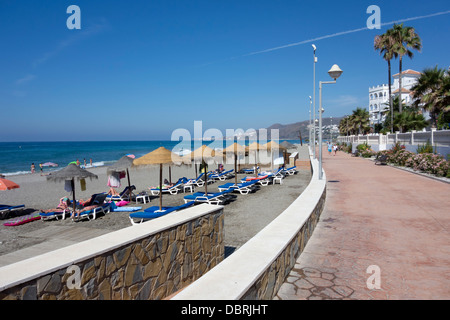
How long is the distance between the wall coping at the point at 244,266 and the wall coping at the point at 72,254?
3.78 ft

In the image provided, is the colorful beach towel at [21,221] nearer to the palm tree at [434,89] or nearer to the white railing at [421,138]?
the white railing at [421,138]

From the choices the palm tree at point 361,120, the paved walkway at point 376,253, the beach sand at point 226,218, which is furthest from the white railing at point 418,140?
the palm tree at point 361,120

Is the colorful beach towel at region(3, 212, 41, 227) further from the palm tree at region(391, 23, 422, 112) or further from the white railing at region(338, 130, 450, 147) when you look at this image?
the palm tree at region(391, 23, 422, 112)

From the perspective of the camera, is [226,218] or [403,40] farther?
[403,40]

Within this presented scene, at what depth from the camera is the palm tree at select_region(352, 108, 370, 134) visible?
2466 inches

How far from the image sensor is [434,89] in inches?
896

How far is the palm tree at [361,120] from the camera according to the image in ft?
205

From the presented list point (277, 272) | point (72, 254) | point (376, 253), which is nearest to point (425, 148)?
point (376, 253)

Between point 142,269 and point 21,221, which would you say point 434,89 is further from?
point 21,221

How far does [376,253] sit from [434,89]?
78.1 ft

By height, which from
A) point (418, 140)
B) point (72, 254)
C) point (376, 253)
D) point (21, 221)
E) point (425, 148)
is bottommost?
point (21, 221)
